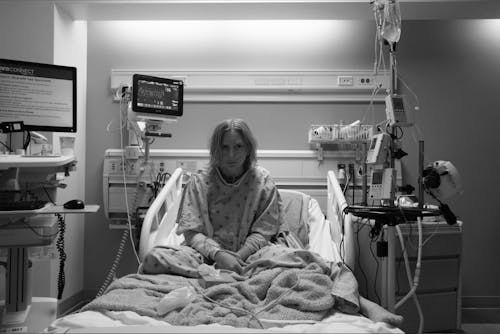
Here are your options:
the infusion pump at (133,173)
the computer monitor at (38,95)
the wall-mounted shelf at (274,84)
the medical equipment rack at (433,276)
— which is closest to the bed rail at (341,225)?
the medical equipment rack at (433,276)

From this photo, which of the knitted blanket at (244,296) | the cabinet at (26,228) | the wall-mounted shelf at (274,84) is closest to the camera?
the knitted blanket at (244,296)

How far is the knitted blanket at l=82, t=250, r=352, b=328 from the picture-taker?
4.41 feet

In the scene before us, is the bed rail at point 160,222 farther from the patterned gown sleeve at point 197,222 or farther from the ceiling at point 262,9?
the ceiling at point 262,9

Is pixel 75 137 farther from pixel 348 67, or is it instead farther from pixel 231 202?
pixel 348 67

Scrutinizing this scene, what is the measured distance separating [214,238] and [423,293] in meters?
1.36

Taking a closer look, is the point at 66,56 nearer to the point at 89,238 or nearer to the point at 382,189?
the point at 89,238

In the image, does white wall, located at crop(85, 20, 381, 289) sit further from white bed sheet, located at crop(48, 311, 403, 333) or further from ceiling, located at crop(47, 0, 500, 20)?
white bed sheet, located at crop(48, 311, 403, 333)

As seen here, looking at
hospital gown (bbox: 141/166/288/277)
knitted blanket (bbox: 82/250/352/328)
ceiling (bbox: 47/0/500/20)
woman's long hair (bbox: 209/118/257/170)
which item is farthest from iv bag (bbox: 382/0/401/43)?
knitted blanket (bbox: 82/250/352/328)

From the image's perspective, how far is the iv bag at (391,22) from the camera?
77.8 inches

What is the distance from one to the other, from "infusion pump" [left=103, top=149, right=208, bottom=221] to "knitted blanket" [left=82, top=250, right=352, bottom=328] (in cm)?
131

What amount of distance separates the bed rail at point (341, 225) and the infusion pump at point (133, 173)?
107cm

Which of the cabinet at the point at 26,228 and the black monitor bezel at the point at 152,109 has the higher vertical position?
the black monitor bezel at the point at 152,109

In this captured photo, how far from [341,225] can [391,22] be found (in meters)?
1.13

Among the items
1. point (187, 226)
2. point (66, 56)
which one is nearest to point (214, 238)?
point (187, 226)
